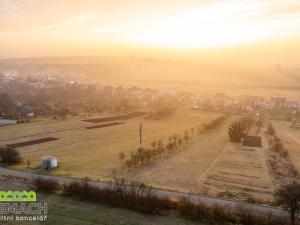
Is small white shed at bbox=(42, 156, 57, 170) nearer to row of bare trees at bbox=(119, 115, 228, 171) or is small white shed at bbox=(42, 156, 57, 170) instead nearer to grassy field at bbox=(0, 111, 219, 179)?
grassy field at bbox=(0, 111, 219, 179)

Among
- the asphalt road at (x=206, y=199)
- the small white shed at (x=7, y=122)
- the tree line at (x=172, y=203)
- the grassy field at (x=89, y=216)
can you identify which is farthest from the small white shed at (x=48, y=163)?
the small white shed at (x=7, y=122)

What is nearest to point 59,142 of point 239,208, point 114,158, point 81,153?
point 81,153

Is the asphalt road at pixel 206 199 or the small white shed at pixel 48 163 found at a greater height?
the small white shed at pixel 48 163

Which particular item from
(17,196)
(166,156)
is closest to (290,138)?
(166,156)

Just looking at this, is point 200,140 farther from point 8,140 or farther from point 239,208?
point 8,140

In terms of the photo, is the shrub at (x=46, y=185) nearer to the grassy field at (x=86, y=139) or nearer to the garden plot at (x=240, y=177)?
the grassy field at (x=86, y=139)

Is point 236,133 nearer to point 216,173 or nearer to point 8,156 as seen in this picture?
point 216,173

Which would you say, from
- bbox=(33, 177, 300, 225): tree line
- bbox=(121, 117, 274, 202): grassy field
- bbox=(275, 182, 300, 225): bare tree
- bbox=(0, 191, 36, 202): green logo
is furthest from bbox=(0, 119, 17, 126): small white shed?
bbox=(275, 182, 300, 225): bare tree

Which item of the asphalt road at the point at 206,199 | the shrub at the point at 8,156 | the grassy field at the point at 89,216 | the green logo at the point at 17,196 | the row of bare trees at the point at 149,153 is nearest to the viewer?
the grassy field at the point at 89,216
